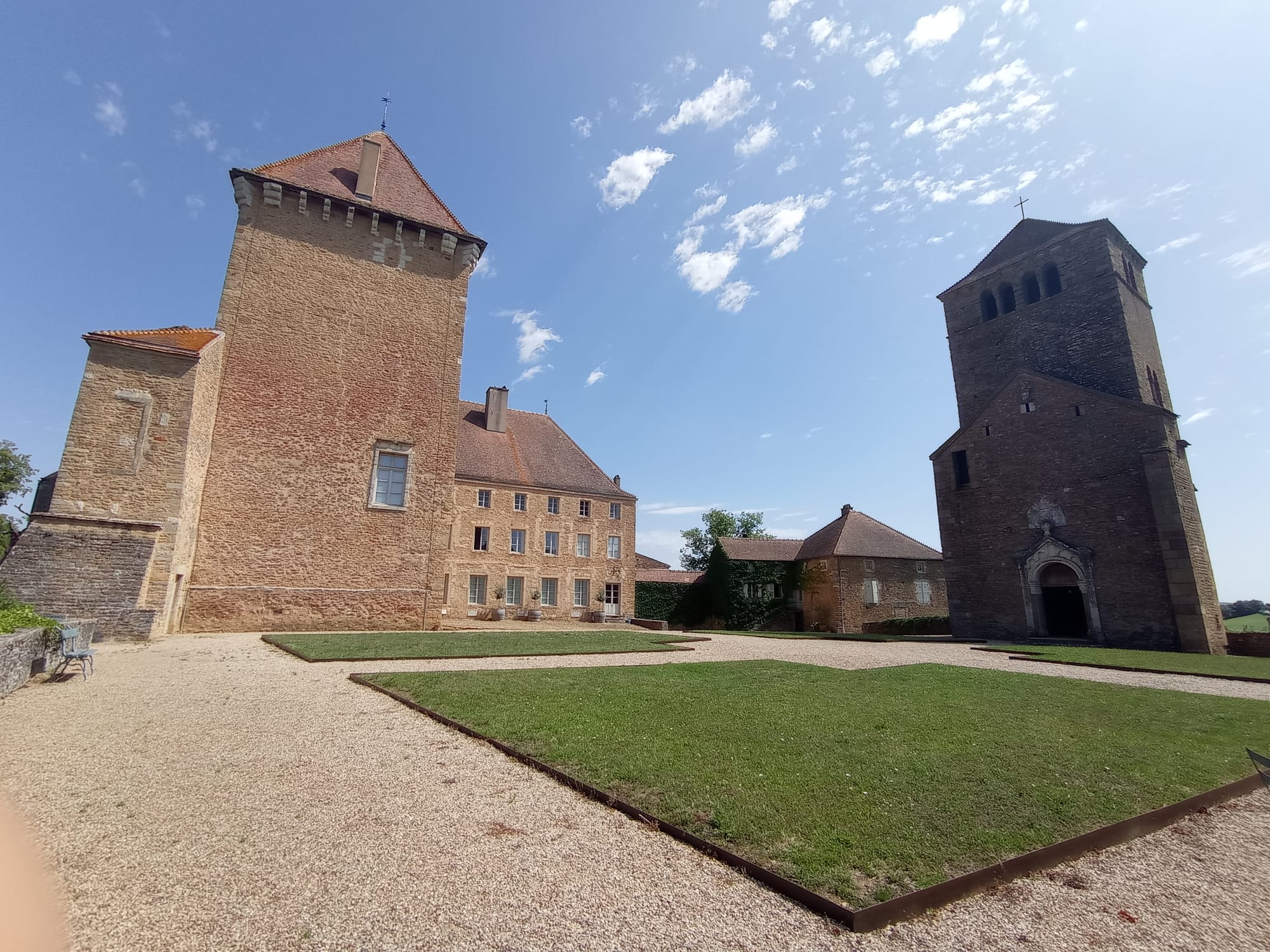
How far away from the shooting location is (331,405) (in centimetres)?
1756

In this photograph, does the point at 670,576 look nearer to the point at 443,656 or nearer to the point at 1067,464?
the point at 1067,464

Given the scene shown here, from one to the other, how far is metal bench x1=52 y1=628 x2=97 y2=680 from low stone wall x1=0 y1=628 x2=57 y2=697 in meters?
0.20

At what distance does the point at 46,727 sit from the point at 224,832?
3893 mm

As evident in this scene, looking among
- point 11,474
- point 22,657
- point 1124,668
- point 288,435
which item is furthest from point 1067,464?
point 11,474

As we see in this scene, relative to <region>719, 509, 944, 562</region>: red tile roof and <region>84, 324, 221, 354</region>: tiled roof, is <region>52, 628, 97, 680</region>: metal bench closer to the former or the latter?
<region>84, 324, 221, 354</region>: tiled roof

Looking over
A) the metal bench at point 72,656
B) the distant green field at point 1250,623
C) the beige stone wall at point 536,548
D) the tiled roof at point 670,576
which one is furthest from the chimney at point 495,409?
the distant green field at point 1250,623

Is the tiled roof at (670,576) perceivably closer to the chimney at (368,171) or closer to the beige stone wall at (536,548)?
the beige stone wall at (536,548)

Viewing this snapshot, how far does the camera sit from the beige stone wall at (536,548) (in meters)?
28.4

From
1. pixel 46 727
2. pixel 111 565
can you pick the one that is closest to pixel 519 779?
pixel 46 727

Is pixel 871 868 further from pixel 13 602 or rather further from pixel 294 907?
pixel 13 602

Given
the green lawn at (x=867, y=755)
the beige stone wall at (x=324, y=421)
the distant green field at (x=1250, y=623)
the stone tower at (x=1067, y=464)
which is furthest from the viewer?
the distant green field at (x=1250, y=623)

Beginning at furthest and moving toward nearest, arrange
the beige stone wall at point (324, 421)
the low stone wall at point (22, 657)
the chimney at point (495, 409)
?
1. the chimney at point (495, 409)
2. the beige stone wall at point (324, 421)
3. the low stone wall at point (22, 657)

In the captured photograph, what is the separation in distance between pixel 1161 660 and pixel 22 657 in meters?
21.7

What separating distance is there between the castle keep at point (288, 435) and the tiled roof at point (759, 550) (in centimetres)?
2262
